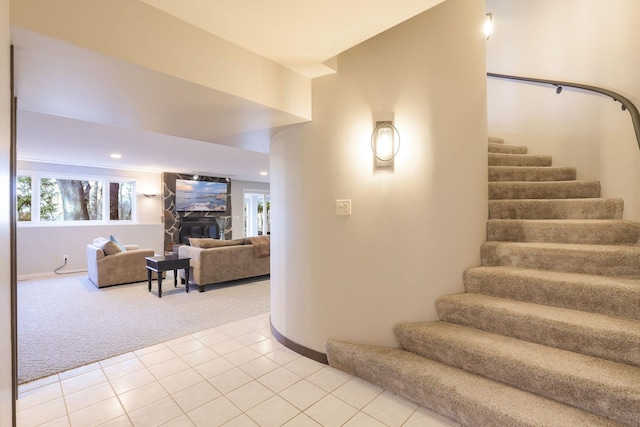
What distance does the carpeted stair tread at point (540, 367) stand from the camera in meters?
1.27

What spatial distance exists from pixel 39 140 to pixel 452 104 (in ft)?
19.5

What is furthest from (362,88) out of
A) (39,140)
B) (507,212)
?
(39,140)

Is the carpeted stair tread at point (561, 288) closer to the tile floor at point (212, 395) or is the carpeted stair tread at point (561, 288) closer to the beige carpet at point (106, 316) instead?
the tile floor at point (212, 395)

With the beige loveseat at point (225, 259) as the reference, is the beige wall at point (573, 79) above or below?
above

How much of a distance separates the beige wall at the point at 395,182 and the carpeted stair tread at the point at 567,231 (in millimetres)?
221

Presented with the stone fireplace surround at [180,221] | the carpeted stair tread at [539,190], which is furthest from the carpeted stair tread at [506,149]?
the stone fireplace surround at [180,221]

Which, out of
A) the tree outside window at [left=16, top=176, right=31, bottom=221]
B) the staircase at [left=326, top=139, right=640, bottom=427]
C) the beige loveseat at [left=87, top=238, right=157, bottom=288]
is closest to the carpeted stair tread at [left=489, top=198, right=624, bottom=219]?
the staircase at [left=326, top=139, right=640, bottom=427]

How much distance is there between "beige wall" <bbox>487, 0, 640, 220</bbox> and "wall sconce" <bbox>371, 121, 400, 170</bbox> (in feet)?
6.29

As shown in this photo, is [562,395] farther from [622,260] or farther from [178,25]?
[178,25]

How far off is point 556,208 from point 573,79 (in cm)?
145

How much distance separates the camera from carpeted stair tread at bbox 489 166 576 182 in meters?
2.93

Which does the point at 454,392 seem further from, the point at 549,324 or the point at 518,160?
the point at 518,160

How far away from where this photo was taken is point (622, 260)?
1.84 meters

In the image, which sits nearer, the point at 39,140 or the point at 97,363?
the point at 97,363
